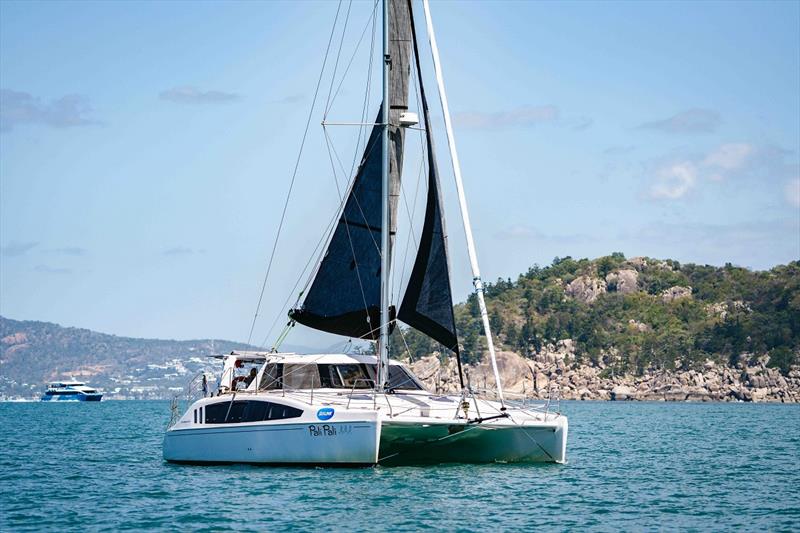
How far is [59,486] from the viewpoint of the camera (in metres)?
27.5

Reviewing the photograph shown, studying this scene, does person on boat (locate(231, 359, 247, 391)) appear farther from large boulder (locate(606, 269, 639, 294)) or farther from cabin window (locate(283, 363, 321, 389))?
large boulder (locate(606, 269, 639, 294))

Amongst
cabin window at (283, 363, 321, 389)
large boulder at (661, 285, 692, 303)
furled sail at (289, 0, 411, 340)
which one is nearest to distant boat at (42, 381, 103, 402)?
large boulder at (661, 285, 692, 303)

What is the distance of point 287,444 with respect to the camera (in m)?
26.8

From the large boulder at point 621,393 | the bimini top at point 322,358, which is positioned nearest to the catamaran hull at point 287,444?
the bimini top at point 322,358

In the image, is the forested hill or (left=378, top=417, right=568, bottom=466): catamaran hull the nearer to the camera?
(left=378, top=417, right=568, bottom=466): catamaran hull

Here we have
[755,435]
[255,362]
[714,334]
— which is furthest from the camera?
[714,334]

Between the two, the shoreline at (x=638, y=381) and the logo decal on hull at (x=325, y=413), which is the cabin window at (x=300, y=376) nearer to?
the logo decal on hull at (x=325, y=413)

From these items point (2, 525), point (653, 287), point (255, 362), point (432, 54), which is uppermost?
point (653, 287)

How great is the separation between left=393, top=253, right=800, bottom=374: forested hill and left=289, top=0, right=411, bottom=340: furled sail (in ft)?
363

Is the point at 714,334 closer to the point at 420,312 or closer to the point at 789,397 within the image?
the point at 789,397

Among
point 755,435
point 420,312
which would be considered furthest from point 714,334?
point 420,312

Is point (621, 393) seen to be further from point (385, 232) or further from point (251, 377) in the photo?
point (385, 232)

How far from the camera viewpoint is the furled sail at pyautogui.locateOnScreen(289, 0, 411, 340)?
30.1m

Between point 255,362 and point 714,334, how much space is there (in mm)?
135652
